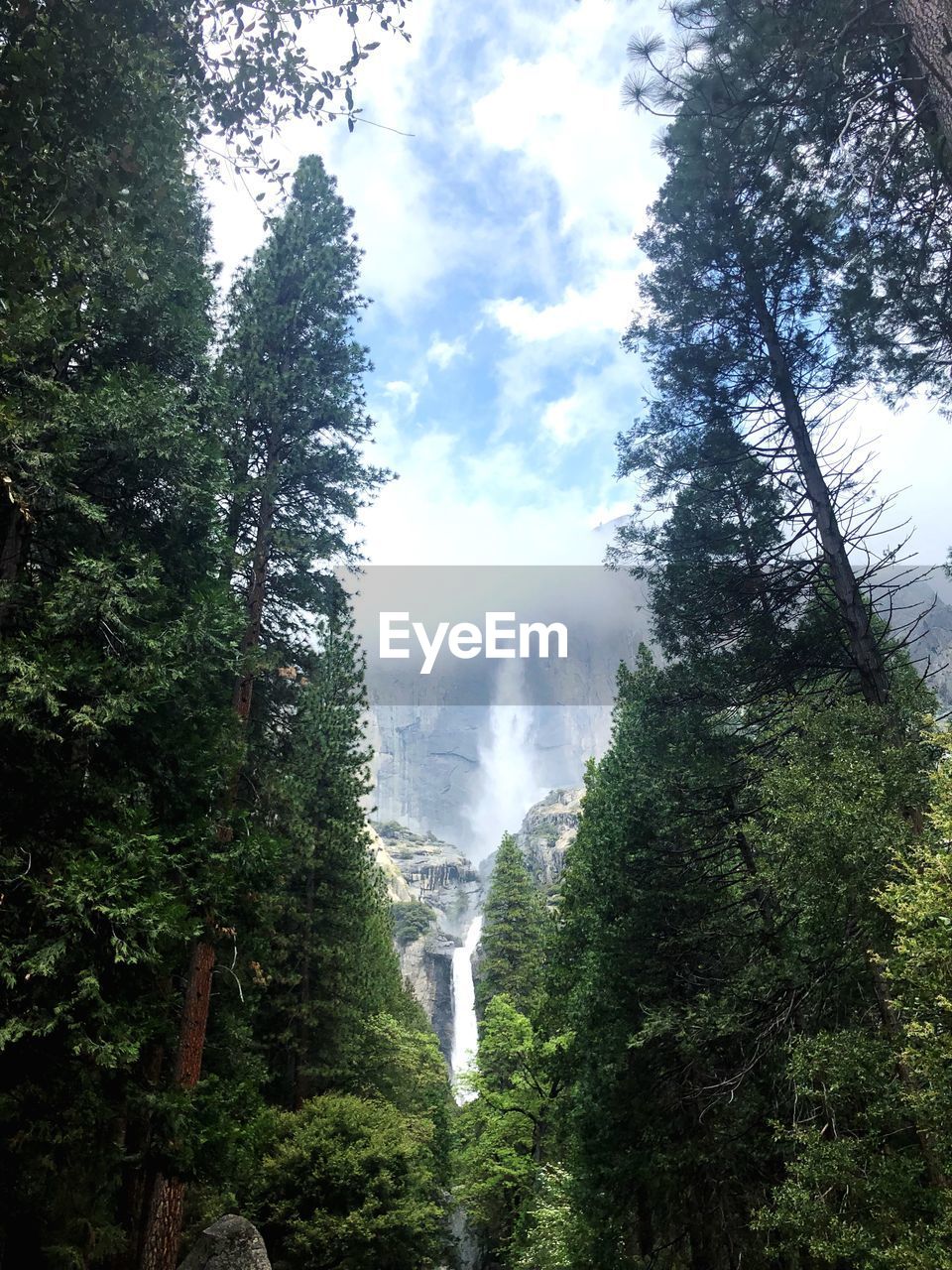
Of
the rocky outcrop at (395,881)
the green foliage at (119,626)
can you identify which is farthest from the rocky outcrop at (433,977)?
the green foliage at (119,626)

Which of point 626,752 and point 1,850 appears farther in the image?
point 626,752

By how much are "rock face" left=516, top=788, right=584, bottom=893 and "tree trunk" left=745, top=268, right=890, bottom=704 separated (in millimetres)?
67816

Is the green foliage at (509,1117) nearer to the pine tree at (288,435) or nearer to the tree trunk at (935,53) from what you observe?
the pine tree at (288,435)

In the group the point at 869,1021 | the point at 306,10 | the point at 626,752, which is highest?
A: the point at 306,10

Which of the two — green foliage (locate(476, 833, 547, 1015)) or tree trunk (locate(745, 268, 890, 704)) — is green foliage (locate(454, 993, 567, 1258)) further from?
tree trunk (locate(745, 268, 890, 704))

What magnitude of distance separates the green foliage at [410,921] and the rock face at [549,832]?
11886 mm

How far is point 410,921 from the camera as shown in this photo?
69.2 m

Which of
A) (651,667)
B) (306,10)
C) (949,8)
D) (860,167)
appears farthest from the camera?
(651,667)

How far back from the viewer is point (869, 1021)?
7.50 m

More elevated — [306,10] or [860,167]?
[860,167]

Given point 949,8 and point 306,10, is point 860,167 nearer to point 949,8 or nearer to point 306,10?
point 949,8

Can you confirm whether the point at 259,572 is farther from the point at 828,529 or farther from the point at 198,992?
the point at 828,529

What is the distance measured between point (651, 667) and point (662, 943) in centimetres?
617

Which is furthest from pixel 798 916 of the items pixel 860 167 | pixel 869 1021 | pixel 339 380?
pixel 339 380
